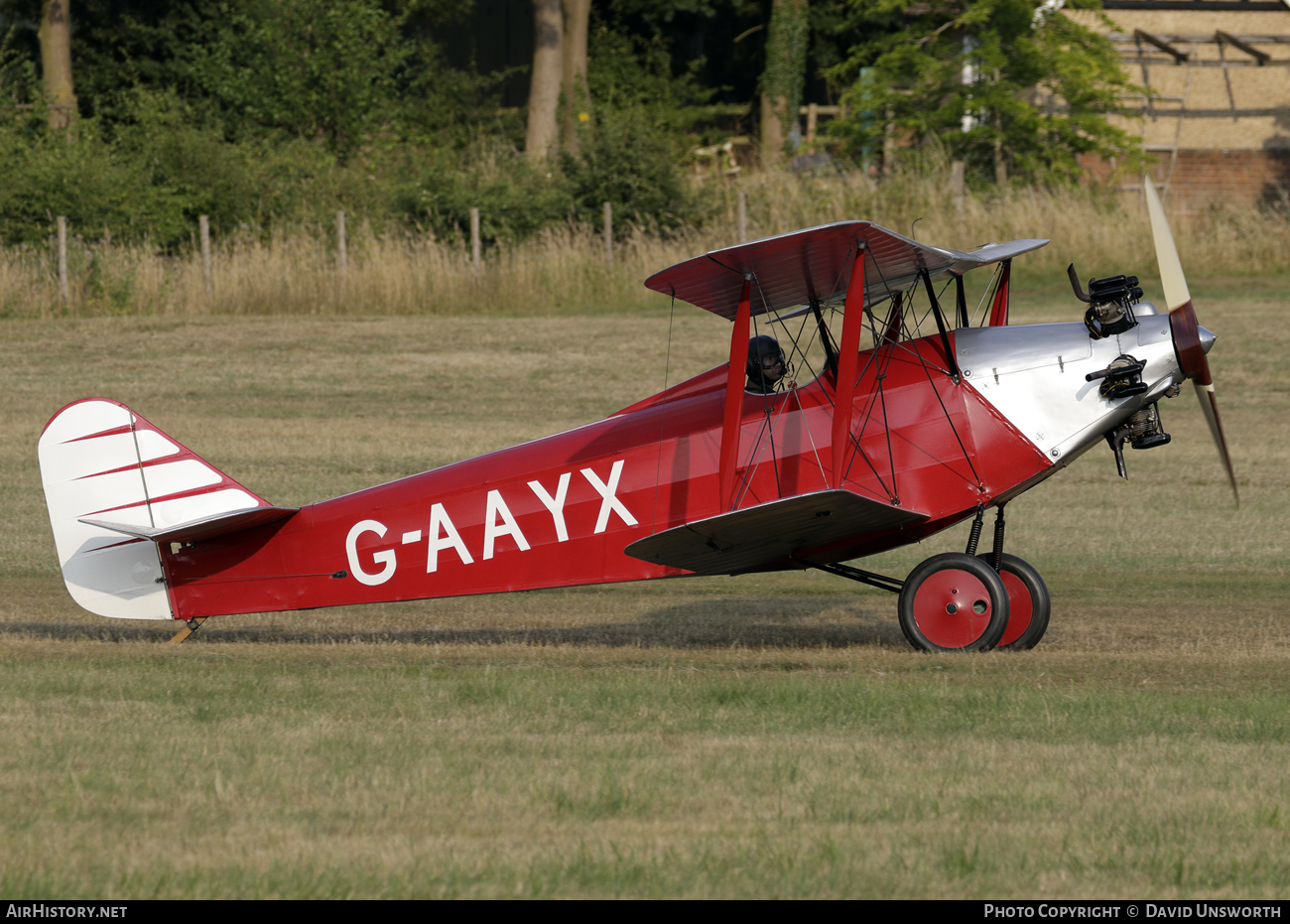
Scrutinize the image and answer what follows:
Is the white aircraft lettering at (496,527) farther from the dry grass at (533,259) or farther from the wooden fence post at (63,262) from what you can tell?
the wooden fence post at (63,262)

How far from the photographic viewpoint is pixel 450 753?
6.48m

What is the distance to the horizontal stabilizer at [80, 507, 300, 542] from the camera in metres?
8.99

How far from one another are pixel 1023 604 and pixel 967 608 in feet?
1.64

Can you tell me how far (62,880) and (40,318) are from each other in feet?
78.7

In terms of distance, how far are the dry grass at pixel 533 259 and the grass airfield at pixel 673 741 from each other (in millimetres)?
14078

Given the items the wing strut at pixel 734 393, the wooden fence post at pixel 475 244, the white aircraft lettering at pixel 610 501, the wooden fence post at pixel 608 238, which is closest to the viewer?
the wing strut at pixel 734 393

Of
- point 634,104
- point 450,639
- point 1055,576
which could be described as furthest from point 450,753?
Result: point 634,104

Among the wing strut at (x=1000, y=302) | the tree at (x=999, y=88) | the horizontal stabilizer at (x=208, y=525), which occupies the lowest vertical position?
the horizontal stabilizer at (x=208, y=525)

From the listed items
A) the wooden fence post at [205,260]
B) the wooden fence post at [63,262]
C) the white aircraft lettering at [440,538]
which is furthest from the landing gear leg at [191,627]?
the wooden fence post at [63,262]

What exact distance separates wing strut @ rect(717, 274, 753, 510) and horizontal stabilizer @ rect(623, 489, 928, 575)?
0.31 metres

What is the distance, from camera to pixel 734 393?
27.9ft

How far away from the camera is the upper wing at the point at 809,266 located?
815 centimetres

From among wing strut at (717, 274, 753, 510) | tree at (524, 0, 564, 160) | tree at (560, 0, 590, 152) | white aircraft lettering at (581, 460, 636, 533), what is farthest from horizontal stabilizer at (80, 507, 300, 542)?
tree at (560, 0, 590, 152)

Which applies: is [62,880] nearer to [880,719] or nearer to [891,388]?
[880,719]
